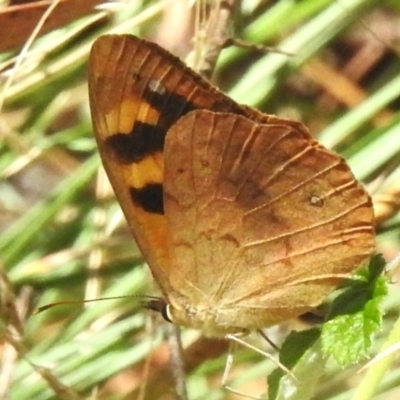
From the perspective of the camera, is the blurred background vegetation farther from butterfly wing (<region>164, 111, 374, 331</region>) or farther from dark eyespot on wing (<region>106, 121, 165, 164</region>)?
dark eyespot on wing (<region>106, 121, 165, 164</region>)

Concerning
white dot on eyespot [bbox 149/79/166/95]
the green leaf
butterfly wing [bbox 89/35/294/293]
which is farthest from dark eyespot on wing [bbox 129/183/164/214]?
the green leaf

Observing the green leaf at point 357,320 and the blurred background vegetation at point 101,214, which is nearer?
the green leaf at point 357,320

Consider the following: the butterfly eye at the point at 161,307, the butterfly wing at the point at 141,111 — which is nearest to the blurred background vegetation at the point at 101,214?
the butterfly eye at the point at 161,307

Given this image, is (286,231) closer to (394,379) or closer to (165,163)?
(165,163)

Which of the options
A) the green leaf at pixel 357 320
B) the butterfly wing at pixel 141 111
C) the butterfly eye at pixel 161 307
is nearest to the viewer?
the green leaf at pixel 357 320

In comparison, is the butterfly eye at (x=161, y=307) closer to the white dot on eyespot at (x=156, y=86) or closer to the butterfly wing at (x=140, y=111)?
the butterfly wing at (x=140, y=111)
